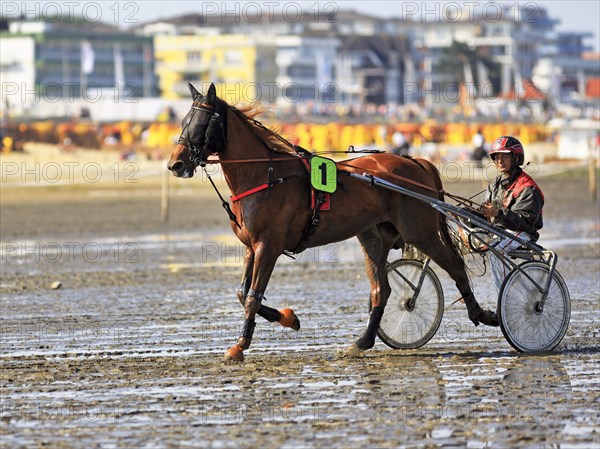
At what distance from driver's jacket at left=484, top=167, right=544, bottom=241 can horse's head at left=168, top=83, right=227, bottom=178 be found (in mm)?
2252

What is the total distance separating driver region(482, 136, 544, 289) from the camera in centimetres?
1045

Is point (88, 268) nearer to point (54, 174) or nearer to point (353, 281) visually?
point (353, 281)

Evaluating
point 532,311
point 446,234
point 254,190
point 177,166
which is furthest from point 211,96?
point 532,311

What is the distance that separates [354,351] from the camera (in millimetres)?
10211

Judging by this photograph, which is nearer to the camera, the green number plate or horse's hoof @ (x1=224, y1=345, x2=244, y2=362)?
horse's hoof @ (x1=224, y1=345, x2=244, y2=362)

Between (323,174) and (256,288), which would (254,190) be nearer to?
(323,174)

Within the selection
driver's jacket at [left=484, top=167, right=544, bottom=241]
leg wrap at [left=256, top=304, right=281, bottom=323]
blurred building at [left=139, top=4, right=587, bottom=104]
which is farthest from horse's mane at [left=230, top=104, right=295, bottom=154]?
blurred building at [left=139, top=4, right=587, bottom=104]

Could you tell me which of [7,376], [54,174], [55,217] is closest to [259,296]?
[7,376]

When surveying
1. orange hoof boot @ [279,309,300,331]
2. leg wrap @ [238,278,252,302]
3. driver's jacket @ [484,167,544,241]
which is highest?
driver's jacket @ [484,167,544,241]

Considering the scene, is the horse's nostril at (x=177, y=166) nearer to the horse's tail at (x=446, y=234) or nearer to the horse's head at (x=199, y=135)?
the horse's head at (x=199, y=135)

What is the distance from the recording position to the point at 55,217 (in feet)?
93.2

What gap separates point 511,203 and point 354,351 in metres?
1.68

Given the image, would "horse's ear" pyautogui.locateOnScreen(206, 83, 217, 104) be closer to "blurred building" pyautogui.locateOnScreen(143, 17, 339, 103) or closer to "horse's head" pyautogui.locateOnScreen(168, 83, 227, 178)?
"horse's head" pyautogui.locateOnScreen(168, 83, 227, 178)

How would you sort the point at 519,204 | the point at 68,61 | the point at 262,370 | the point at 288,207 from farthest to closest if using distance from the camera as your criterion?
the point at 68,61 < the point at 519,204 < the point at 288,207 < the point at 262,370
